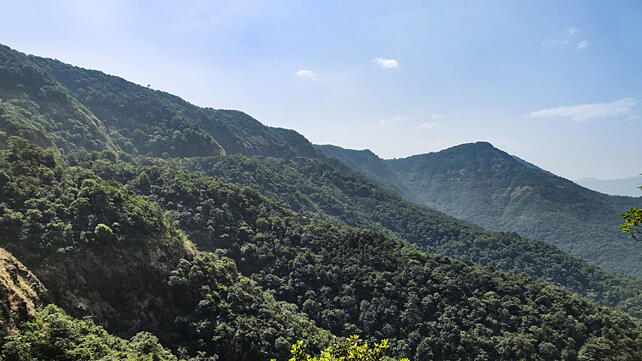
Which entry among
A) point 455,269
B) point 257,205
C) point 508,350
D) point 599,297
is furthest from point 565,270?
point 257,205

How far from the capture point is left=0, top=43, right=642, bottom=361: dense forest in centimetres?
4012

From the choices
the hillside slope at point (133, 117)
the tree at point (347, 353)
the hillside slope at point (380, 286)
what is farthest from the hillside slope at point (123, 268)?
the hillside slope at point (133, 117)

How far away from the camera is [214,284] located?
56.0 metres

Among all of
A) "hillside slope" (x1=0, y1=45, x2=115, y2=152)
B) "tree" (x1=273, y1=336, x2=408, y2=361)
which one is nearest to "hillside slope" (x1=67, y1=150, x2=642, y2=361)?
"hillside slope" (x1=0, y1=45, x2=115, y2=152)

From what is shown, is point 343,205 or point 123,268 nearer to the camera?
point 123,268

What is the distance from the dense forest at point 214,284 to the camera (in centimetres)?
4012

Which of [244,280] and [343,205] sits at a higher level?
[343,205]

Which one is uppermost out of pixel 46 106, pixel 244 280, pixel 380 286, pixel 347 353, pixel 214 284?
pixel 46 106

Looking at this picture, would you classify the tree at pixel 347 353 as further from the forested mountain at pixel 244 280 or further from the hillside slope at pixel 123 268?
the hillside slope at pixel 123 268

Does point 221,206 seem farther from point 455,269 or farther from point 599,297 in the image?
point 599,297

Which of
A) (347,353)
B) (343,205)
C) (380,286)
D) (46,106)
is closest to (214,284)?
(380,286)

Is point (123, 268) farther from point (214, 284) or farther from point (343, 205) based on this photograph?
point (343, 205)

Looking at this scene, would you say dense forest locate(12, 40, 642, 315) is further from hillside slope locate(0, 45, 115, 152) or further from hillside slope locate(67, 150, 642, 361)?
hillside slope locate(67, 150, 642, 361)

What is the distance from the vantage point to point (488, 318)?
63688 millimetres
